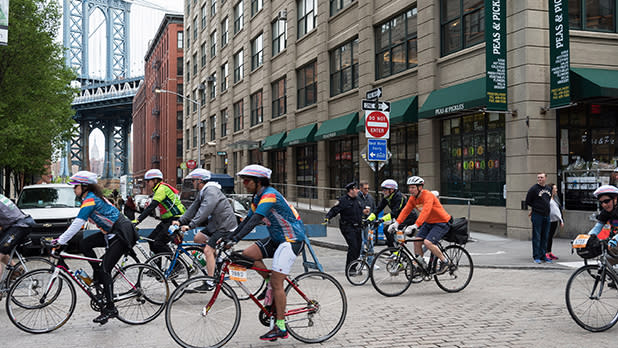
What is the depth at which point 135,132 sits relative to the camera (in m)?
119

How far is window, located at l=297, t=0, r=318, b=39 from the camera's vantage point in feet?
95.7

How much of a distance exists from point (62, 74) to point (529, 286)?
26565 millimetres

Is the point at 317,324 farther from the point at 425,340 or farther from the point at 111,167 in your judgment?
the point at 111,167

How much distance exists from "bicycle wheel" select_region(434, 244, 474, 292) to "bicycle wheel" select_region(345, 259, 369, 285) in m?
1.31

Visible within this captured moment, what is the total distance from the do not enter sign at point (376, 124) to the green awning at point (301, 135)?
1431 centimetres

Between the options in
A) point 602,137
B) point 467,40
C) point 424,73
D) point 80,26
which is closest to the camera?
point 602,137

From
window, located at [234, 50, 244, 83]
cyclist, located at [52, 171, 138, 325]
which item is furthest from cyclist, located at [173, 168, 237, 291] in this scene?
window, located at [234, 50, 244, 83]

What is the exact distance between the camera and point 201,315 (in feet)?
17.6

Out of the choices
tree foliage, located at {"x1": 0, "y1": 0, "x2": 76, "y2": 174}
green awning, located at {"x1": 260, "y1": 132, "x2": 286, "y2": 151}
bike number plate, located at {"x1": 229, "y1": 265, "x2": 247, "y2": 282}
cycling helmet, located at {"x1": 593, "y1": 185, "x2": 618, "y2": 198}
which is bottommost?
bike number plate, located at {"x1": 229, "y1": 265, "x2": 247, "y2": 282}

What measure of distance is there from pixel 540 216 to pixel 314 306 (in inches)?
311

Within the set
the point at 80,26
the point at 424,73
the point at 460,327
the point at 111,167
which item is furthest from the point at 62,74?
the point at 80,26

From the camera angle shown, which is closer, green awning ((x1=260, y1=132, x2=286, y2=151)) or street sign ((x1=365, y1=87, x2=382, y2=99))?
street sign ((x1=365, y1=87, x2=382, y2=99))

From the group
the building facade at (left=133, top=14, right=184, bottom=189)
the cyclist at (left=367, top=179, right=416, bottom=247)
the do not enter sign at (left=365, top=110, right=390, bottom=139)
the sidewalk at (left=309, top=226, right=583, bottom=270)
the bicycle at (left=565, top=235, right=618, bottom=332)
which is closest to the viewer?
the bicycle at (left=565, top=235, right=618, bottom=332)

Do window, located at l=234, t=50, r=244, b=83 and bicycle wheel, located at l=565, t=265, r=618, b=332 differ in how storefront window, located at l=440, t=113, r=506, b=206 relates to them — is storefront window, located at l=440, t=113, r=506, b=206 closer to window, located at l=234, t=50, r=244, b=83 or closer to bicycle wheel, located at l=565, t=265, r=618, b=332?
bicycle wheel, located at l=565, t=265, r=618, b=332
